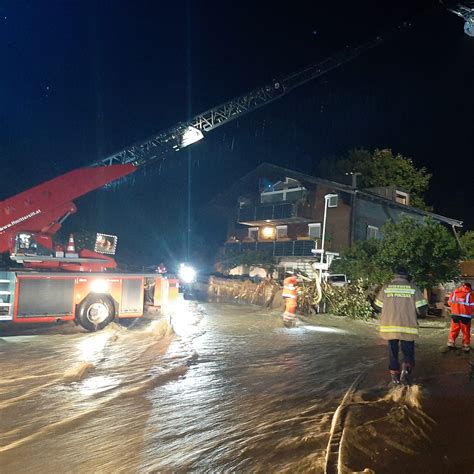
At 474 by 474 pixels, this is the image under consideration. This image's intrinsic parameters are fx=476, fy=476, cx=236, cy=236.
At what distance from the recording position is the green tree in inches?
668

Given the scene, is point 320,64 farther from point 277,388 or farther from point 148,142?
point 277,388

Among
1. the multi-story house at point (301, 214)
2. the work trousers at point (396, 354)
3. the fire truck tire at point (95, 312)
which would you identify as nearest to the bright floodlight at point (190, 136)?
the fire truck tire at point (95, 312)

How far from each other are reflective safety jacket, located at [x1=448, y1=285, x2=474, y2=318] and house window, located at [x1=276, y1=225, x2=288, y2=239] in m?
25.0

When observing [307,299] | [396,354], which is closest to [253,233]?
[307,299]

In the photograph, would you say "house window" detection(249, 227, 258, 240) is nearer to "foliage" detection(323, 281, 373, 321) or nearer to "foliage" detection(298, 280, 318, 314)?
"foliage" detection(323, 281, 373, 321)

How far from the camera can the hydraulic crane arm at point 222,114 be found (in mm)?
17141

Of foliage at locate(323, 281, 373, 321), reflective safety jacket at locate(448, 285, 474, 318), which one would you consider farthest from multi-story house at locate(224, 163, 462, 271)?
reflective safety jacket at locate(448, 285, 474, 318)

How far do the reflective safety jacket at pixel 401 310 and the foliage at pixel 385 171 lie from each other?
115ft

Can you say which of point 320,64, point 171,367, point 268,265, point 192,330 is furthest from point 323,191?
point 171,367

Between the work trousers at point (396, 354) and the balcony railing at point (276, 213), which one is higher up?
the balcony railing at point (276, 213)

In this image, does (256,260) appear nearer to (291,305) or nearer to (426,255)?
(426,255)

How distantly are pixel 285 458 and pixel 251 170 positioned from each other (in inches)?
1374

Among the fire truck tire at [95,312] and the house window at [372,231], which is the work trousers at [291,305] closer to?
the fire truck tire at [95,312]

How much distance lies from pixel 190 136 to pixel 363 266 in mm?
8108
